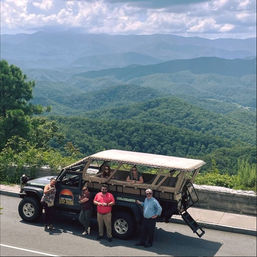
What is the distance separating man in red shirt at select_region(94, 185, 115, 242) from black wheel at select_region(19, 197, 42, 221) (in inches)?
82.4

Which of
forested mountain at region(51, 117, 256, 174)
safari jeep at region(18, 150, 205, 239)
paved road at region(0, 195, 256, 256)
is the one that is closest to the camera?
paved road at region(0, 195, 256, 256)

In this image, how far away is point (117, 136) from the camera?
103m

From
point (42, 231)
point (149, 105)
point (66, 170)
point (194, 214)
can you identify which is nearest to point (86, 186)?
point (66, 170)

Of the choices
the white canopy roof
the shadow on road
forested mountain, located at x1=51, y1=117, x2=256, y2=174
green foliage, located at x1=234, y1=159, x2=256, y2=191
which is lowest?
Answer: forested mountain, located at x1=51, y1=117, x2=256, y2=174

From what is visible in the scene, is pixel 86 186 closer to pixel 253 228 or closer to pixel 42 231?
pixel 42 231

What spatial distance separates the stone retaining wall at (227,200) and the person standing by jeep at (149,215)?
3544 mm

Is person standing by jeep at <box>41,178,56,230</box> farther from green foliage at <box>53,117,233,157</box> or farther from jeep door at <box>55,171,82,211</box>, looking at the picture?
green foliage at <box>53,117,233,157</box>

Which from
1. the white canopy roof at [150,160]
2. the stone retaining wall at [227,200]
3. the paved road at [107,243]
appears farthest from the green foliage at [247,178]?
the white canopy roof at [150,160]

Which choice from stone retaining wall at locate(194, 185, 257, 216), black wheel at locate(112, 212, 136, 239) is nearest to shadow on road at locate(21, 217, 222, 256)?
black wheel at locate(112, 212, 136, 239)

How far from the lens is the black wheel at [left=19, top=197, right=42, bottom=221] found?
11.8 metres

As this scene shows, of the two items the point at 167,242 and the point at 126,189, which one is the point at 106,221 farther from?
the point at 167,242

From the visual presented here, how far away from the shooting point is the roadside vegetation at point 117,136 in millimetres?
16266

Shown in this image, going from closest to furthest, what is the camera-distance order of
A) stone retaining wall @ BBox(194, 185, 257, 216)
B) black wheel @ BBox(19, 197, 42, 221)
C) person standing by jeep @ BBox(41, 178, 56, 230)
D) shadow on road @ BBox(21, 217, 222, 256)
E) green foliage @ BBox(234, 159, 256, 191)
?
shadow on road @ BBox(21, 217, 222, 256), person standing by jeep @ BBox(41, 178, 56, 230), black wheel @ BBox(19, 197, 42, 221), stone retaining wall @ BBox(194, 185, 257, 216), green foliage @ BBox(234, 159, 256, 191)

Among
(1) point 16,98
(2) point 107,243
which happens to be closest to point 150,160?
(2) point 107,243
